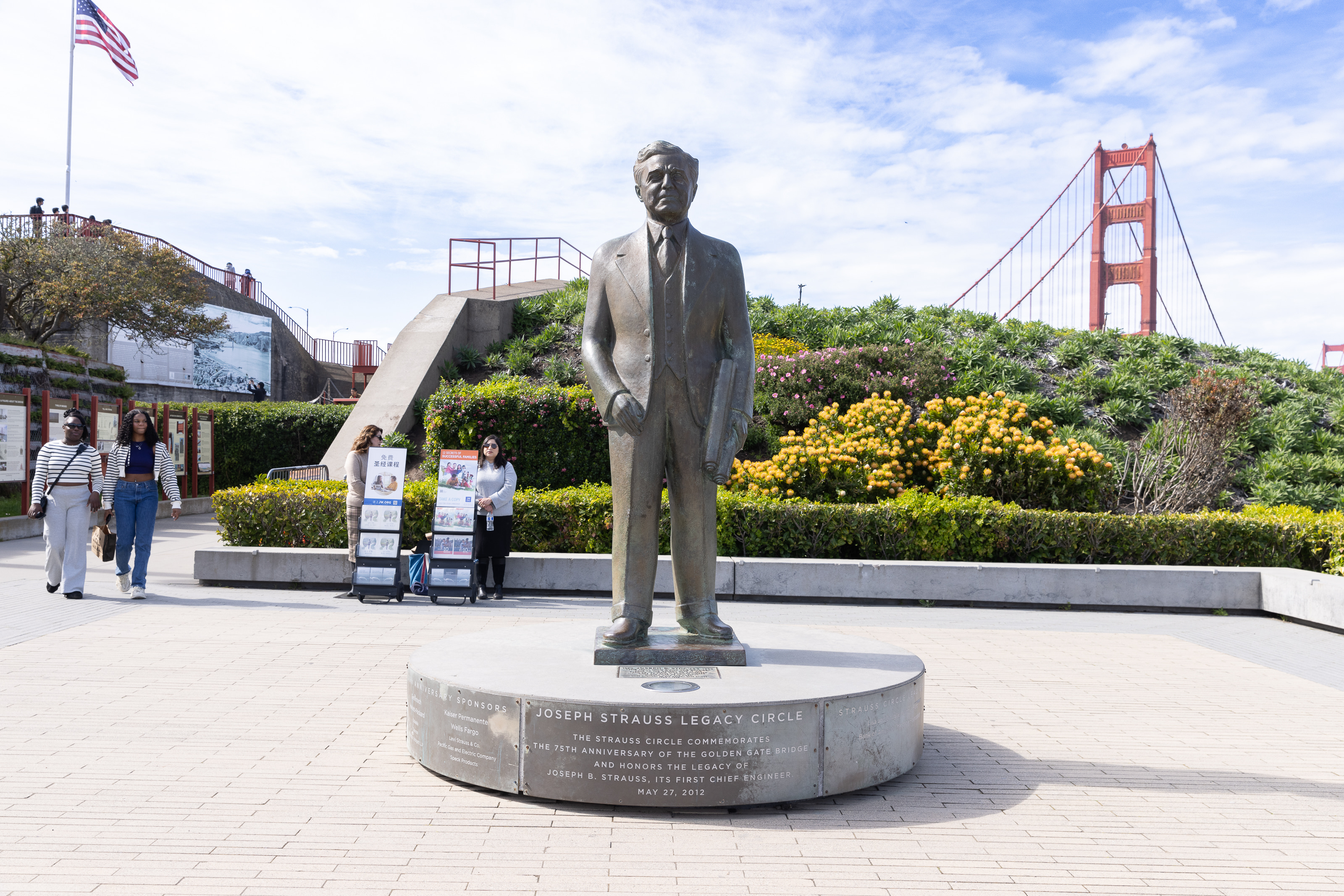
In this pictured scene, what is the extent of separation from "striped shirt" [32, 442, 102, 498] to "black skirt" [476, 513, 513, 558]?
3642 millimetres

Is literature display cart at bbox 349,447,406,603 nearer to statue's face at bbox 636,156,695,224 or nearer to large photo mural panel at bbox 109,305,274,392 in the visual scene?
statue's face at bbox 636,156,695,224

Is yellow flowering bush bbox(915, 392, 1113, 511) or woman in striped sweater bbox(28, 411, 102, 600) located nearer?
woman in striped sweater bbox(28, 411, 102, 600)

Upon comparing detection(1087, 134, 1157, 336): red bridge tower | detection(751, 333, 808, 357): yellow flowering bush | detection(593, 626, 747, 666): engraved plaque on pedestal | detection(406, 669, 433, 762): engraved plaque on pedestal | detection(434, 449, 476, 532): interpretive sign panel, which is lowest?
detection(406, 669, 433, 762): engraved plaque on pedestal

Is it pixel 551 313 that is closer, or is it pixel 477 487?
pixel 477 487

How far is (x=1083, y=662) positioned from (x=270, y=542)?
823 centimetres

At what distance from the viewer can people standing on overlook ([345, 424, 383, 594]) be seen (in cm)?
906

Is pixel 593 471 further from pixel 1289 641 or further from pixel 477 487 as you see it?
pixel 1289 641

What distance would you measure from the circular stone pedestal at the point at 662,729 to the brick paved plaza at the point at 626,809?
0.38 feet

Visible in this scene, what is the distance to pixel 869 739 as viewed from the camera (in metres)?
3.96

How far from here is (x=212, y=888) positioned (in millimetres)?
2910

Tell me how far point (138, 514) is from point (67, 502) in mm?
596

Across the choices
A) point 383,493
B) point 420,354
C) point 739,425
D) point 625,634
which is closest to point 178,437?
point 420,354

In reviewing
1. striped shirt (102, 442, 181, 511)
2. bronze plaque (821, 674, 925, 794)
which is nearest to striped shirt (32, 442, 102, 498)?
striped shirt (102, 442, 181, 511)

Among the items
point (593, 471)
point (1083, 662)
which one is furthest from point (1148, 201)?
point (1083, 662)
